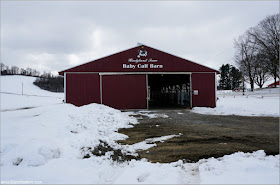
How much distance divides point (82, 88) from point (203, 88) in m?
10.4

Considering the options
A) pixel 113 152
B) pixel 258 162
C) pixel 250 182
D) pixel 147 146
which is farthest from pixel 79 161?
pixel 258 162

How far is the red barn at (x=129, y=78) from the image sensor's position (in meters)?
14.5

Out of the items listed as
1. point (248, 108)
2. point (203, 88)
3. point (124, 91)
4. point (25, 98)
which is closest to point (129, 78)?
point (124, 91)

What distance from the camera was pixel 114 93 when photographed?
49.0ft

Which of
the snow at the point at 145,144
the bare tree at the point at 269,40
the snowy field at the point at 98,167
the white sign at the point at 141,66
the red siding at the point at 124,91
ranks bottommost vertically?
the snow at the point at 145,144

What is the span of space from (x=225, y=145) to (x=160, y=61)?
442 inches

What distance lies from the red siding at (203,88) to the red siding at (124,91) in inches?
177

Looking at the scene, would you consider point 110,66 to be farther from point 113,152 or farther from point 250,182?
point 250,182

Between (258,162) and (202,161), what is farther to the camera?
(202,161)

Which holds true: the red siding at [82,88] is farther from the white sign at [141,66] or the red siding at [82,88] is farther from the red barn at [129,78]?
the white sign at [141,66]

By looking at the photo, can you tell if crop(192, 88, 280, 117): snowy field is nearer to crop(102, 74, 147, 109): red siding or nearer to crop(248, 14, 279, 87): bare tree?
crop(102, 74, 147, 109): red siding

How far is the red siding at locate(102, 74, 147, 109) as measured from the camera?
584 inches

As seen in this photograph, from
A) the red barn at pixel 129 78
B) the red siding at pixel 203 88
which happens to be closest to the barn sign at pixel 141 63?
the red barn at pixel 129 78

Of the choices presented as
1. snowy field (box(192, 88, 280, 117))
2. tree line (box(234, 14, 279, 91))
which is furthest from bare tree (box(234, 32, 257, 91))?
snowy field (box(192, 88, 280, 117))
